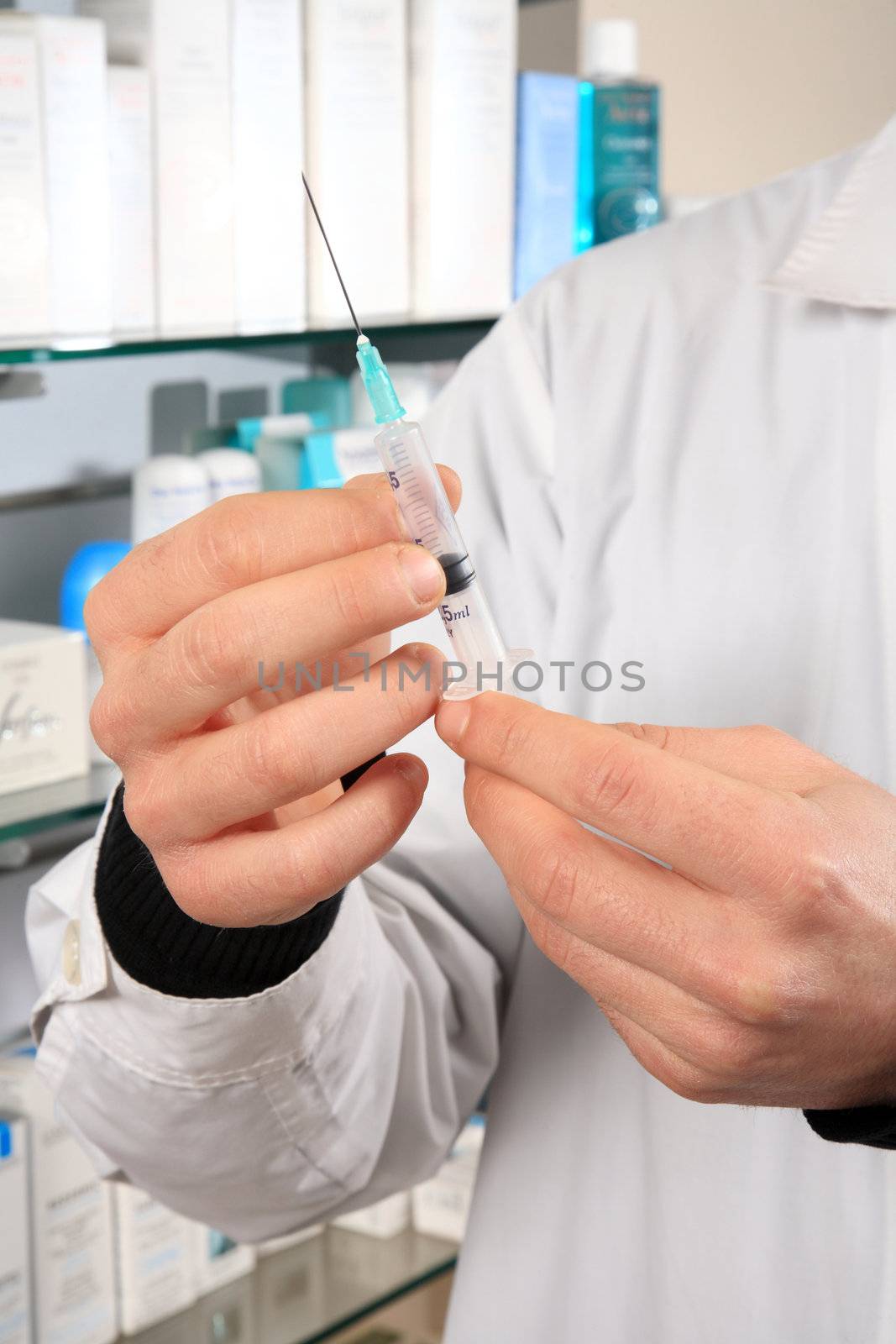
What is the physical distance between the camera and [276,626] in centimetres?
39

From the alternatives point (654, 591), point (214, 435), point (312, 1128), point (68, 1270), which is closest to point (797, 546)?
point (654, 591)

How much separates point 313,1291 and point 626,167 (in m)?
1.02

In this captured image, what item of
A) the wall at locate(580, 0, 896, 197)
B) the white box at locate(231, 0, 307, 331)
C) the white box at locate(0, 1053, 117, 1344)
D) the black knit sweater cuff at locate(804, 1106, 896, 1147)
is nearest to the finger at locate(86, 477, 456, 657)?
the black knit sweater cuff at locate(804, 1106, 896, 1147)

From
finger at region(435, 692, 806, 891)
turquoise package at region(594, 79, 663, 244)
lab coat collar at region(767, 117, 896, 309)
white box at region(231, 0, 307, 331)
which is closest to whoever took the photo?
finger at region(435, 692, 806, 891)

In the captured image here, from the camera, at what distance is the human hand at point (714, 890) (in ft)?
1.22

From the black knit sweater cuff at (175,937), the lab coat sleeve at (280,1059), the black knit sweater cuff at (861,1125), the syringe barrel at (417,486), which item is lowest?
the lab coat sleeve at (280,1059)

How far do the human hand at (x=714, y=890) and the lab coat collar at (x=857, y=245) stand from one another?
0.27 meters

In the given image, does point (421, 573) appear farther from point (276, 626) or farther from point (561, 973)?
point (561, 973)

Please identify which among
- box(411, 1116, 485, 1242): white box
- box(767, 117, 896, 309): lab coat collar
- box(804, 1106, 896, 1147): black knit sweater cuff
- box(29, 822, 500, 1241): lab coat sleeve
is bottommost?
box(411, 1116, 485, 1242): white box

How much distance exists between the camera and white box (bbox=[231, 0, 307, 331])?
34.5 inches

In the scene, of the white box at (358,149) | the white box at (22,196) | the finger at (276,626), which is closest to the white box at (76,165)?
the white box at (22,196)

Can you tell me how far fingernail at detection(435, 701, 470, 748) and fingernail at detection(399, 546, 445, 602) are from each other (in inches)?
1.9

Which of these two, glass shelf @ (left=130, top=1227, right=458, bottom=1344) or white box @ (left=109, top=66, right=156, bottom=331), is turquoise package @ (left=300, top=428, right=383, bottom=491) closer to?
white box @ (left=109, top=66, right=156, bottom=331)

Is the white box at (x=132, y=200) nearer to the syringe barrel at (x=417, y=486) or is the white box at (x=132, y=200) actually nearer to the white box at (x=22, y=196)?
the white box at (x=22, y=196)
